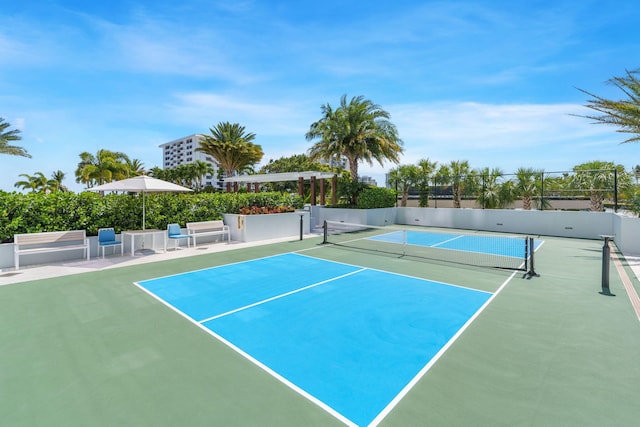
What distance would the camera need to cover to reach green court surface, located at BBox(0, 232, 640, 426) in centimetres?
330

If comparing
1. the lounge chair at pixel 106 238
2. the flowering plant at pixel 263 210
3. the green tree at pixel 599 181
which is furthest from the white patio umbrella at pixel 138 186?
the green tree at pixel 599 181

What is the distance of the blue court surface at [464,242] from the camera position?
42.8ft

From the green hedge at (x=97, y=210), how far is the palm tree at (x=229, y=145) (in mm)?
20372

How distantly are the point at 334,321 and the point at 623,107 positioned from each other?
41.9ft

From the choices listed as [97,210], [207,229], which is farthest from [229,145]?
[97,210]

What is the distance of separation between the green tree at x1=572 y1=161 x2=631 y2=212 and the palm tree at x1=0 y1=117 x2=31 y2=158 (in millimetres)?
33490

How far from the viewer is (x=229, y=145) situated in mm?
34906

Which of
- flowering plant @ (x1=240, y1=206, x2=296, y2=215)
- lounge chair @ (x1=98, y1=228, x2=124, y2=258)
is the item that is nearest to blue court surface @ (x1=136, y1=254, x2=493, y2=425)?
lounge chair @ (x1=98, y1=228, x2=124, y2=258)

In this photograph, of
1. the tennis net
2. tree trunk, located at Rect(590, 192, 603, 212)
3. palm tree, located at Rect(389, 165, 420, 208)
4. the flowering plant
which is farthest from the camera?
palm tree, located at Rect(389, 165, 420, 208)

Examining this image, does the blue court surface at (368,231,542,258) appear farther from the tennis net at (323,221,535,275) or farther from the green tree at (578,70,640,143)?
the green tree at (578,70,640,143)

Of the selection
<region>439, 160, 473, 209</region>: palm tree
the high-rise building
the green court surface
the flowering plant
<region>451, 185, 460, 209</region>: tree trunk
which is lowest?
the green court surface

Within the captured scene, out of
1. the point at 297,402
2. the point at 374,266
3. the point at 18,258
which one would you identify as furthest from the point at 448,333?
the point at 18,258

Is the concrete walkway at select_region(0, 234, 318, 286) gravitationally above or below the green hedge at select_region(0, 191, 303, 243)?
below

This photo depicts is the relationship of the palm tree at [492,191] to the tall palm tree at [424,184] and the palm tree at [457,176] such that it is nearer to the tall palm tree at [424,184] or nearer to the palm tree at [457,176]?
the palm tree at [457,176]
